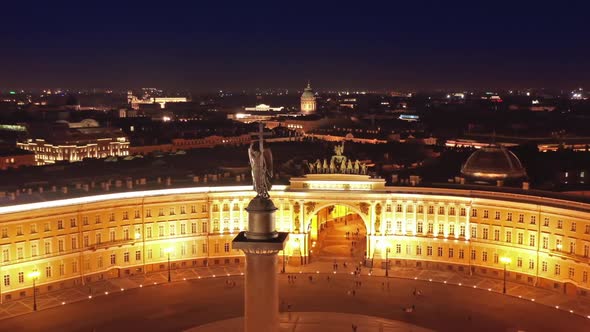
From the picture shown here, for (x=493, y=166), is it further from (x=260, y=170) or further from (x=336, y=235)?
(x=260, y=170)

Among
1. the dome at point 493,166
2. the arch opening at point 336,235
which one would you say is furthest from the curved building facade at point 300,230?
the dome at point 493,166

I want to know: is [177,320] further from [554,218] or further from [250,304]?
[554,218]

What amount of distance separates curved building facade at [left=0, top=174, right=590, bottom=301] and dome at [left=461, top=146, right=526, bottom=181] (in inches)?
623

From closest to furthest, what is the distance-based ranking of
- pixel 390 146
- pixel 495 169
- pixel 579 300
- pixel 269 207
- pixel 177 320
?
pixel 269 207, pixel 177 320, pixel 579 300, pixel 495 169, pixel 390 146

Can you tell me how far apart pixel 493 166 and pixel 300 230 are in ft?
89.5

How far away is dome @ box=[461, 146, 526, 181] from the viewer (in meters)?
92.1

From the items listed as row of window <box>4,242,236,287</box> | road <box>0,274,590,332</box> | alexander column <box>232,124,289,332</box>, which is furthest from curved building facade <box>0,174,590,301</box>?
alexander column <box>232,124,289,332</box>

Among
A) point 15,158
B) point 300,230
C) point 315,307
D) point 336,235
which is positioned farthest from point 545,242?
point 15,158

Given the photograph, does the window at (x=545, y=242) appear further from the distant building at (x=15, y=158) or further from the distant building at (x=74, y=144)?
the distant building at (x=74, y=144)

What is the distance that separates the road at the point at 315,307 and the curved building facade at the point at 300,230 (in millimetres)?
5865

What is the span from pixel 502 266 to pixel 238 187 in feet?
91.1

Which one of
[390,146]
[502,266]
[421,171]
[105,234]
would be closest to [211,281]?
[105,234]

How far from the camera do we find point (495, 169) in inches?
3639

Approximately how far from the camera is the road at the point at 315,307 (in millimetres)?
59219
